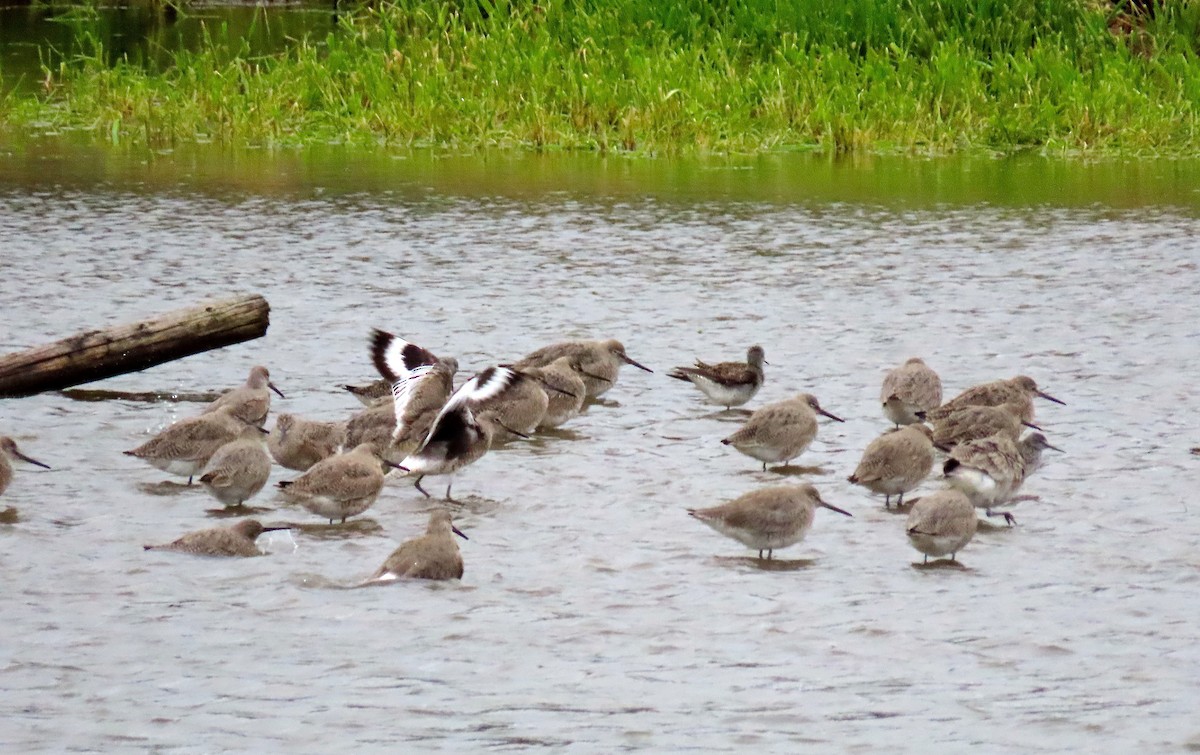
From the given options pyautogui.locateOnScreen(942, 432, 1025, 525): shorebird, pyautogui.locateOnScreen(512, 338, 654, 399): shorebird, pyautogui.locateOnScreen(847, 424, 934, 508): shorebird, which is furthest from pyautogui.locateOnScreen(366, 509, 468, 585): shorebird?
pyautogui.locateOnScreen(512, 338, 654, 399): shorebird

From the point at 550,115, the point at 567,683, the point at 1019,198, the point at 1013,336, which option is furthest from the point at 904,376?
the point at 550,115

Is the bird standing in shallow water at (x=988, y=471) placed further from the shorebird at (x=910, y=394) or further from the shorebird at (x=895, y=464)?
the shorebird at (x=910, y=394)

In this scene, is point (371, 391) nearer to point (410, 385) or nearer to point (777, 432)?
point (410, 385)

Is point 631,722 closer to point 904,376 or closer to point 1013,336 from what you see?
point 904,376

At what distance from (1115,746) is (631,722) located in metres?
1.57

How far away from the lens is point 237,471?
927cm

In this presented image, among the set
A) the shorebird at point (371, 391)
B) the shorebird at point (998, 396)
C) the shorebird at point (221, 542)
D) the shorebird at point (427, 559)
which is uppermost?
the shorebird at point (998, 396)

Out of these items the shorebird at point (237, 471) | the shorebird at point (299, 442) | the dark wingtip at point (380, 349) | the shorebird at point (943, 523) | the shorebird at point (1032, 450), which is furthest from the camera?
the dark wingtip at point (380, 349)

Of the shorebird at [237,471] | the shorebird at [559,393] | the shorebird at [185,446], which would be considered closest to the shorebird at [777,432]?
the shorebird at [559,393]

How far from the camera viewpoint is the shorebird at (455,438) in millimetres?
9680

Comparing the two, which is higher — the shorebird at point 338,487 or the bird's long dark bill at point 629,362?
the shorebird at point 338,487

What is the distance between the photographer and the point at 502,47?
25.6 meters

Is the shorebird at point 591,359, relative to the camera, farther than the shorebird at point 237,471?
Yes

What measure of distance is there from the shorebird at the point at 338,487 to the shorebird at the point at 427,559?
2.97 feet
